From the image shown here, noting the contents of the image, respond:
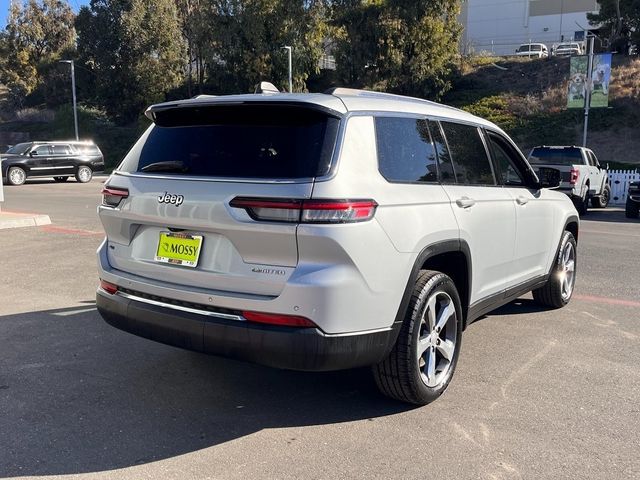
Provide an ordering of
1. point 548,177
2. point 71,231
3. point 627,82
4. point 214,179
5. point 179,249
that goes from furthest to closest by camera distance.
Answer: point 627,82, point 71,231, point 548,177, point 179,249, point 214,179

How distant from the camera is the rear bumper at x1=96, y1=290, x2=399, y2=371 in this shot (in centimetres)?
315

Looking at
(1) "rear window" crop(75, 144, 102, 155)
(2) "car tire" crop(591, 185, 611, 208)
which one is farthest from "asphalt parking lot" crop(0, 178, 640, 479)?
(1) "rear window" crop(75, 144, 102, 155)

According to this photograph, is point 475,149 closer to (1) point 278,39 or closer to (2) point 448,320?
(2) point 448,320

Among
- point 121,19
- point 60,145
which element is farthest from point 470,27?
point 60,145

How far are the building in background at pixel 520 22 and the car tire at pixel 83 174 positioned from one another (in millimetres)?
47256

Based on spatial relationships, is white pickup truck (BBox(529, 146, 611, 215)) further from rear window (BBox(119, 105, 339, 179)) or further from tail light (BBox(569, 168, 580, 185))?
rear window (BBox(119, 105, 339, 179))

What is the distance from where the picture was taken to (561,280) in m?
6.07

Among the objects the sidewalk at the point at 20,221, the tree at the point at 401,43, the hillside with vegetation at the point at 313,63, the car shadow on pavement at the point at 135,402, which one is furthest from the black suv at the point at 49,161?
the car shadow on pavement at the point at 135,402

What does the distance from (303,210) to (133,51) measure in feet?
151

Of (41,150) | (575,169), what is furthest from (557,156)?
(41,150)

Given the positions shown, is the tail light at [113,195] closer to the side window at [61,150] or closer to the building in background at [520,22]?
the side window at [61,150]

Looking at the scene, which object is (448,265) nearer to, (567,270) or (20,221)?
(567,270)

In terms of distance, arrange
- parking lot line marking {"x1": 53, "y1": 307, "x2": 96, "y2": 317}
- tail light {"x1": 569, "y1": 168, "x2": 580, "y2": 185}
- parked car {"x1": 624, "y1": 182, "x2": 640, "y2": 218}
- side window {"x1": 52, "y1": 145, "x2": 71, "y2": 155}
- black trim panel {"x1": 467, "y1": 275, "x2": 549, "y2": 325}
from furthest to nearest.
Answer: side window {"x1": 52, "y1": 145, "x2": 71, "y2": 155}
parked car {"x1": 624, "y1": 182, "x2": 640, "y2": 218}
tail light {"x1": 569, "y1": 168, "x2": 580, "y2": 185}
parking lot line marking {"x1": 53, "y1": 307, "x2": 96, "y2": 317}
black trim panel {"x1": 467, "y1": 275, "x2": 549, "y2": 325}

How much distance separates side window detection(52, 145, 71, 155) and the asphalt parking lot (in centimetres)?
2068
